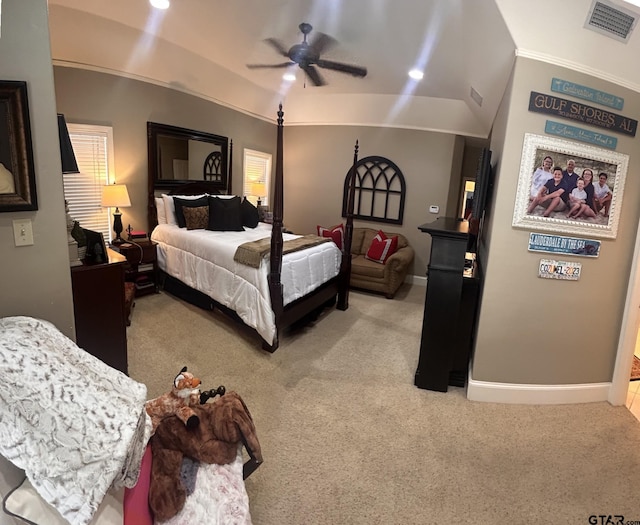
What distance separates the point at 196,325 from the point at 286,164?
387 cm

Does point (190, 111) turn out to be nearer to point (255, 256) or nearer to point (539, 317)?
point (255, 256)

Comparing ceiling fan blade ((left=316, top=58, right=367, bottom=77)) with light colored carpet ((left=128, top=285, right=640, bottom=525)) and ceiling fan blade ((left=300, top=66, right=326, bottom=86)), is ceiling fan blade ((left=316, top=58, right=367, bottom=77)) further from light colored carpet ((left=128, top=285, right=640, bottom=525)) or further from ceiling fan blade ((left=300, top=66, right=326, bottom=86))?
light colored carpet ((left=128, top=285, right=640, bottom=525))

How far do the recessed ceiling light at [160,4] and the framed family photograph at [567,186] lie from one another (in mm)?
3146

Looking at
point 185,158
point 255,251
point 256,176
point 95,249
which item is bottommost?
point 255,251

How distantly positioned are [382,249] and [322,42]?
2678 mm

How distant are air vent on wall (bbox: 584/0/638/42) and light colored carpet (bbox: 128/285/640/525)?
2495 millimetres

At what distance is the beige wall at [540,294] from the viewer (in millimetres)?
Answer: 2395

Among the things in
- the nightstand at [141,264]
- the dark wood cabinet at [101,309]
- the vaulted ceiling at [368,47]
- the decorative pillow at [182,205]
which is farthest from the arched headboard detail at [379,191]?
the dark wood cabinet at [101,309]

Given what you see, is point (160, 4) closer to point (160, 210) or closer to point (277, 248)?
point (160, 210)

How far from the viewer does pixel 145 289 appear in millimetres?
4449

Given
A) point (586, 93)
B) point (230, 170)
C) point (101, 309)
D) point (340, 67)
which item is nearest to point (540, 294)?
point (586, 93)

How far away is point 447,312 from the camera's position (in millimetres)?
2754

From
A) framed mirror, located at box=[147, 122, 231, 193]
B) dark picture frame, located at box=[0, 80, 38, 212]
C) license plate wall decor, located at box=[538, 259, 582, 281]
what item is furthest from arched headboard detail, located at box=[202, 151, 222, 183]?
license plate wall decor, located at box=[538, 259, 582, 281]
